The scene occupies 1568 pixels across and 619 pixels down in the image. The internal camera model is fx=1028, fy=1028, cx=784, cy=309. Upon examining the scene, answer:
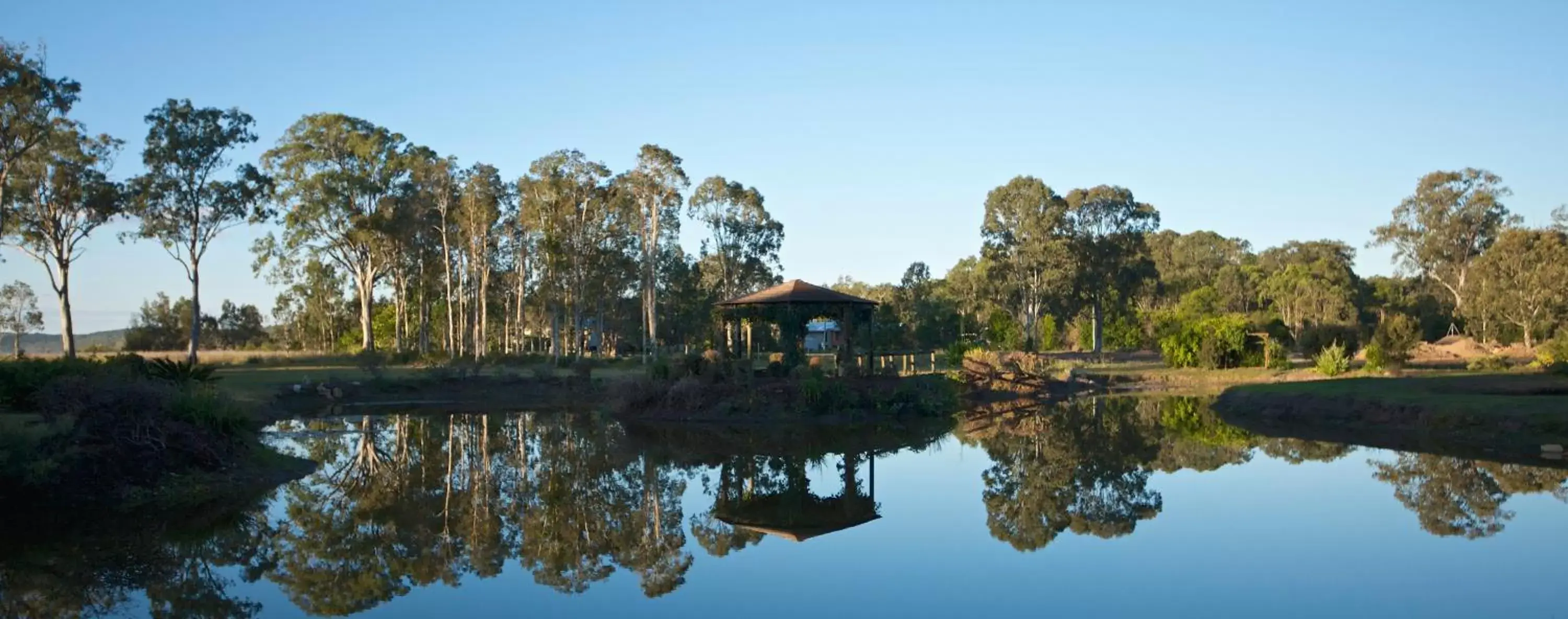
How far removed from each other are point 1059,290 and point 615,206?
832 inches

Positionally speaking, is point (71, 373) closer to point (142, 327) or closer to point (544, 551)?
point (544, 551)

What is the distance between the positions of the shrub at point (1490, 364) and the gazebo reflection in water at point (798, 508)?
2338 cm

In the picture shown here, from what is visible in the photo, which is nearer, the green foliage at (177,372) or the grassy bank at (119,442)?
the grassy bank at (119,442)

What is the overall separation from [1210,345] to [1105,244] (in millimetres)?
14877

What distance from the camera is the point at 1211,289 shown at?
227 ft

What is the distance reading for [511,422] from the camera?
25.6m

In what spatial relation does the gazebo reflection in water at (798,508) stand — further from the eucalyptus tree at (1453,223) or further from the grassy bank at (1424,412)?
the eucalyptus tree at (1453,223)

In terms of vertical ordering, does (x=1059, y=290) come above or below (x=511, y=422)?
Result: above

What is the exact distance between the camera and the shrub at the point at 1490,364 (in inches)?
1175

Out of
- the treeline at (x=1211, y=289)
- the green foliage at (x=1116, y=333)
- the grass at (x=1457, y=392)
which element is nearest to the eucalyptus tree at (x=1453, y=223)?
the treeline at (x=1211, y=289)

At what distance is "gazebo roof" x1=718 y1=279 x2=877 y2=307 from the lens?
27422 mm

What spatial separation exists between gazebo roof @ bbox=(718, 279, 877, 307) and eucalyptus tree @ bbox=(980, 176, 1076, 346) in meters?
21.9

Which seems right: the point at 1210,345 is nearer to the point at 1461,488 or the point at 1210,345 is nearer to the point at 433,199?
the point at 1461,488

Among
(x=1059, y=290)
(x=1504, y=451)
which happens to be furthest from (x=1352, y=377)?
(x=1059, y=290)
